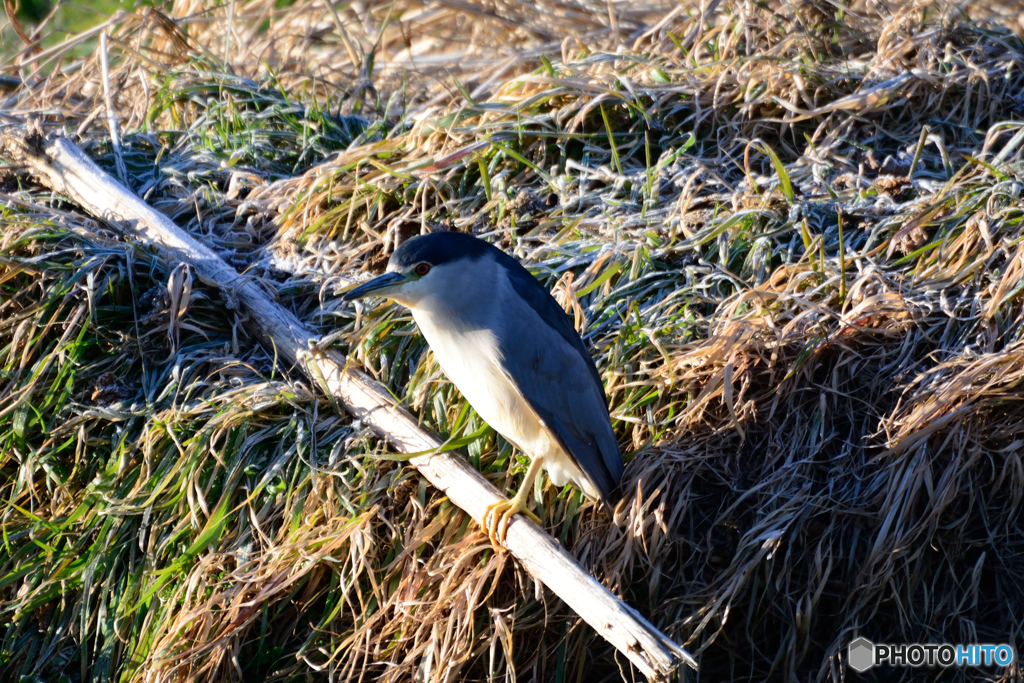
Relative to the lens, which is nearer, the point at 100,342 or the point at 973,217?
the point at 973,217

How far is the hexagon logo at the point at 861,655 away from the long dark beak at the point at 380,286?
184 cm

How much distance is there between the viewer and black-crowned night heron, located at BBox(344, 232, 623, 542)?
2.53 metres

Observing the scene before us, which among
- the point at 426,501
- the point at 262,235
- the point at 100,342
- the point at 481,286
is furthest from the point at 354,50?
the point at 426,501

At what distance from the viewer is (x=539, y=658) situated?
254 cm

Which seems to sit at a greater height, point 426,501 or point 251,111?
point 251,111

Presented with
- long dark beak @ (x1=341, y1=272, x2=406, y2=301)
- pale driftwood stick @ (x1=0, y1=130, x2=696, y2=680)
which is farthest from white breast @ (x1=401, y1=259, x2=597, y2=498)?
pale driftwood stick @ (x1=0, y1=130, x2=696, y2=680)

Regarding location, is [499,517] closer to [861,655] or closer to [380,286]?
[380,286]

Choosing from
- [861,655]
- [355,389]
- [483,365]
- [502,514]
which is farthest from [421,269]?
[861,655]

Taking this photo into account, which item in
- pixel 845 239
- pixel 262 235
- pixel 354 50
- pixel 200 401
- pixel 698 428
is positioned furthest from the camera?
pixel 354 50

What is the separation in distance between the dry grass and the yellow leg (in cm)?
8

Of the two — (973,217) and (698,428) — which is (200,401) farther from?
(973,217)

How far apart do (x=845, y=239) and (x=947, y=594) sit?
146 cm

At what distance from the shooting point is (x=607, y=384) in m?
2.99

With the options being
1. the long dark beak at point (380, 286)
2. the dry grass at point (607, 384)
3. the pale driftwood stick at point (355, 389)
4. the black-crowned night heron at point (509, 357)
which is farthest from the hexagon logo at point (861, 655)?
the long dark beak at point (380, 286)
